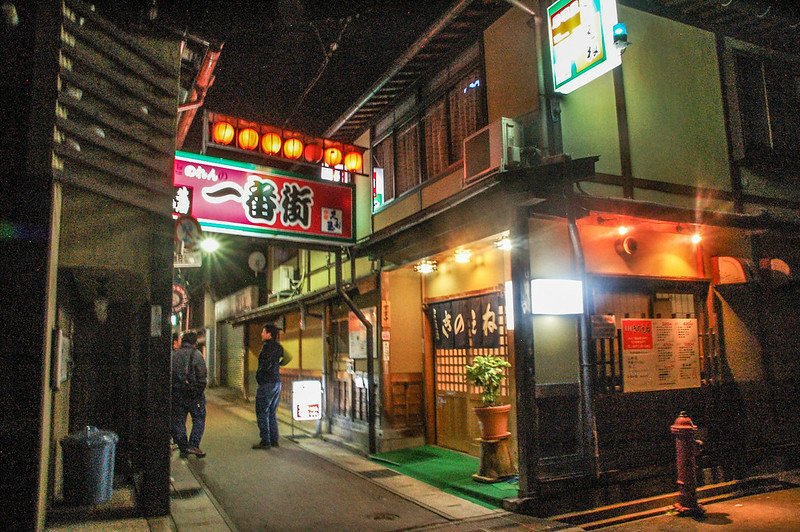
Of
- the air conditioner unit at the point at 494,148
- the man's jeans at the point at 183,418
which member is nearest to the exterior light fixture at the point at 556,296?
the air conditioner unit at the point at 494,148

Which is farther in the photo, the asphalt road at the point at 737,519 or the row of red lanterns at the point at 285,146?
the row of red lanterns at the point at 285,146

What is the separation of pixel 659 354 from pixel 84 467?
9085 millimetres

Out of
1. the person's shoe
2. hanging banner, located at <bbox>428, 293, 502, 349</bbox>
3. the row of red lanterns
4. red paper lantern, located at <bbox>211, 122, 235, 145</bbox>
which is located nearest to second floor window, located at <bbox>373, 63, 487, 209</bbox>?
the row of red lanterns

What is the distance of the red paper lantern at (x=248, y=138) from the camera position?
473 inches

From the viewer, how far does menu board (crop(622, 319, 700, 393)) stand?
371 inches

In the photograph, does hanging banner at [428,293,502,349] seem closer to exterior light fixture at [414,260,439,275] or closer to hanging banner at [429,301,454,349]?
hanging banner at [429,301,454,349]

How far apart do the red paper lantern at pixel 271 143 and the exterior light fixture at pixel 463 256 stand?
462 centimetres

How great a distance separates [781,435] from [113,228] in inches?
464

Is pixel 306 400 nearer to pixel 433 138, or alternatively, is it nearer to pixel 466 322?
pixel 466 322

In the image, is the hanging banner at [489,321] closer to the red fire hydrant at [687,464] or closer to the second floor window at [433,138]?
the second floor window at [433,138]

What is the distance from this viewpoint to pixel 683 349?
991 cm

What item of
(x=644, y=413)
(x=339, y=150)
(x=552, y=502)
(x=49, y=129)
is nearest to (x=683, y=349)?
(x=644, y=413)

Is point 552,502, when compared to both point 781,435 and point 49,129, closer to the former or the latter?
point 781,435

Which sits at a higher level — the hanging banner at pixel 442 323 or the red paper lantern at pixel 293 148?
the red paper lantern at pixel 293 148
